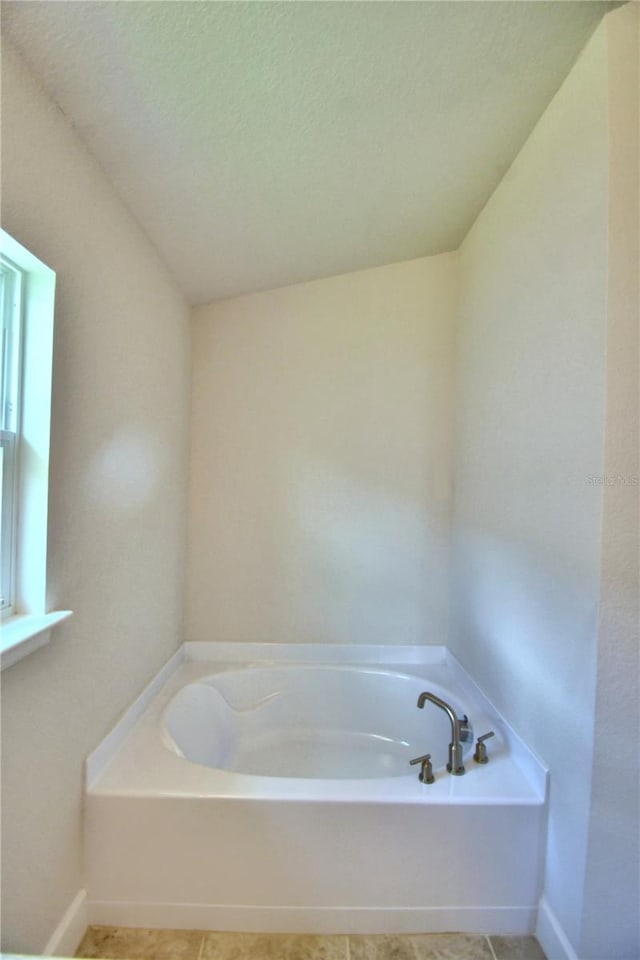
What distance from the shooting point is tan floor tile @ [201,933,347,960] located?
1252 millimetres

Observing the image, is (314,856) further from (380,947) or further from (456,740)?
(456,740)

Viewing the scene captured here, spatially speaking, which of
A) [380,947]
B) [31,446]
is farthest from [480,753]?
[31,446]

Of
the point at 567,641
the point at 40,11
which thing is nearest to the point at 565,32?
the point at 40,11

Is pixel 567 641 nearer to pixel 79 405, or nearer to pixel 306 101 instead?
pixel 79 405

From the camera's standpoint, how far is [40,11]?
91 centimetres

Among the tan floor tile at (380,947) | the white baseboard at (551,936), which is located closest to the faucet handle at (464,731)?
the white baseboard at (551,936)

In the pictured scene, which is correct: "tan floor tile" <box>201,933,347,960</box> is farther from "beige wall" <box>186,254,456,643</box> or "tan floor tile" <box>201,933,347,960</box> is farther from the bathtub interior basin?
"beige wall" <box>186,254,456,643</box>

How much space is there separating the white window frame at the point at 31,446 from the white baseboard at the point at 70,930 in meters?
0.82

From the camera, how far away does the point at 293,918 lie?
51.6 inches

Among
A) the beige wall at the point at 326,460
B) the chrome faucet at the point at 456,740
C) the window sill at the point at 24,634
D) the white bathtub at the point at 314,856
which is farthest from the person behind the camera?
the beige wall at the point at 326,460

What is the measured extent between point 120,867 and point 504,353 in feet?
6.94

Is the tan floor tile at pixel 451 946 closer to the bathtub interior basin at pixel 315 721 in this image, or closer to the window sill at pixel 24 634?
the bathtub interior basin at pixel 315 721

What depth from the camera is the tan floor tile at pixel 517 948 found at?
1.26m

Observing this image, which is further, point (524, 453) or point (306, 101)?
point (524, 453)
